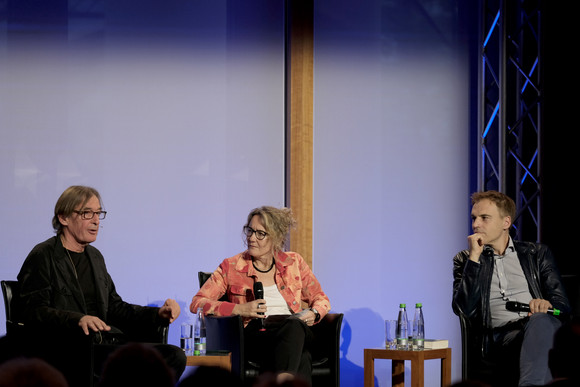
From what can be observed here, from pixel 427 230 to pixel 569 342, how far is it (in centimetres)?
402

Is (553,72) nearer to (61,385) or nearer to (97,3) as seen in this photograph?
(97,3)

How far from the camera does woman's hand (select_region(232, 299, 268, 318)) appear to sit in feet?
13.5

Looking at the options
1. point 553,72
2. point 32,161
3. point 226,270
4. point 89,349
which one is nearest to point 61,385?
point 89,349

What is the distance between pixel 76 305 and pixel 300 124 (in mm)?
2196

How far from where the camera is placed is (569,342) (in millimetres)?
1603

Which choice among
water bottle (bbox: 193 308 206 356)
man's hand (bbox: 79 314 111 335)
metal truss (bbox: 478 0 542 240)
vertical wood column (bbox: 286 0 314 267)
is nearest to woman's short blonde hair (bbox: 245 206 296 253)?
water bottle (bbox: 193 308 206 356)

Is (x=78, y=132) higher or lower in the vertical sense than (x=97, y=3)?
lower

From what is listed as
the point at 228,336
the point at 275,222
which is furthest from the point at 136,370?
the point at 275,222

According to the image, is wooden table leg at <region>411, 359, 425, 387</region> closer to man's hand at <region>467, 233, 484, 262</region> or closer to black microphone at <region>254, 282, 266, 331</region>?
man's hand at <region>467, 233, 484, 262</region>

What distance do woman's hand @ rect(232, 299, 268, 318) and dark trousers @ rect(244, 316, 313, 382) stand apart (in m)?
0.07

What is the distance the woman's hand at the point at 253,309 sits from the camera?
410 cm

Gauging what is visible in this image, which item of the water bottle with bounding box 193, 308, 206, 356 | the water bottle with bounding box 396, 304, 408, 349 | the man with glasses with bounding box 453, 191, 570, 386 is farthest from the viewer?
the water bottle with bounding box 396, 304, 408, 349

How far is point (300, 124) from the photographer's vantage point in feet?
17.4

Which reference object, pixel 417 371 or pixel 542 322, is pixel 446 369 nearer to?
pixel 417 371
